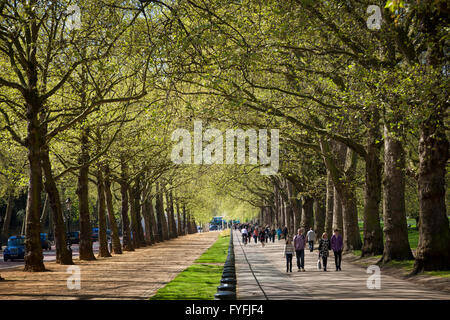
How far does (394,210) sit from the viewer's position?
23.1m

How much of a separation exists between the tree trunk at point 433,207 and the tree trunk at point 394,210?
13.1ft

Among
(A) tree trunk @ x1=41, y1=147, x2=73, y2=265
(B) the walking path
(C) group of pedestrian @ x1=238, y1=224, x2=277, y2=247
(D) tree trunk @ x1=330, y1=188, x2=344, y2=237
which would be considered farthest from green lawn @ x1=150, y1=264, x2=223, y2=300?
(C) group of pedestrian @ x1=238, y1=224, x2=277, y2=247

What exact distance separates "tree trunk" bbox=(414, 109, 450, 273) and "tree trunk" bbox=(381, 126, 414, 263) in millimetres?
3998

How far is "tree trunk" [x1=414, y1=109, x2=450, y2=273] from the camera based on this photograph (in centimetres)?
1830

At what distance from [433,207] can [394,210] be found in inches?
182

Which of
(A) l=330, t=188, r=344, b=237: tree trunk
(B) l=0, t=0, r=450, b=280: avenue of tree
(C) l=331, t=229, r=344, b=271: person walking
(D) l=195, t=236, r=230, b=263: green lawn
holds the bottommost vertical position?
(D) l=195, t=236, r=230, b=263: green lawn

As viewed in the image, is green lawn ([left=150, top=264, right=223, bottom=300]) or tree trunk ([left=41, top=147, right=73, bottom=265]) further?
tree trunk ([left=41, top=147, right=73, bottom=265])

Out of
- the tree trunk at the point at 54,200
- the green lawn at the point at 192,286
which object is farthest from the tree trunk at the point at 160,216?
the green lawn at the point at 192,286

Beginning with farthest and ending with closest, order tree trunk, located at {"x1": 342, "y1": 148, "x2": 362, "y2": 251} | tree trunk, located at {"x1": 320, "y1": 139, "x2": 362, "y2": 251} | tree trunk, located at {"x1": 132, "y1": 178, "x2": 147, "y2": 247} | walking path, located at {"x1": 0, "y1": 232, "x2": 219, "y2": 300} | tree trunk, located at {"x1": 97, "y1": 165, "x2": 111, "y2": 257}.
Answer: tree trunk, located at {"x1": 132, "y1": 178, "x2": 147, "y2": 247} → tree trunk, located at {"x1": 97, "y1": 165, "x2": 111, "y2": 257} → tree trunk, located at {"x1": 342, "y1": 148, "x2": 362, "y2": 251} → tree trunk, located at {"x1": 320, "y1": 139, "x2": 362, "y2": 251} → walking path, located at {"x1": 0, "y1": 232, "x2": 219, "y2": 300}

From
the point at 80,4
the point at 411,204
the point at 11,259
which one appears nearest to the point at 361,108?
the point at 80,4

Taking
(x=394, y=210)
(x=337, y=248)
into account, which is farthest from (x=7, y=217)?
(x=394, y=210)

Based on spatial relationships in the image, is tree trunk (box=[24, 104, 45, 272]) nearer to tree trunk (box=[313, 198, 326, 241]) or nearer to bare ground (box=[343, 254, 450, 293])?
bare ground (box=[343, 254, 450, 293])
